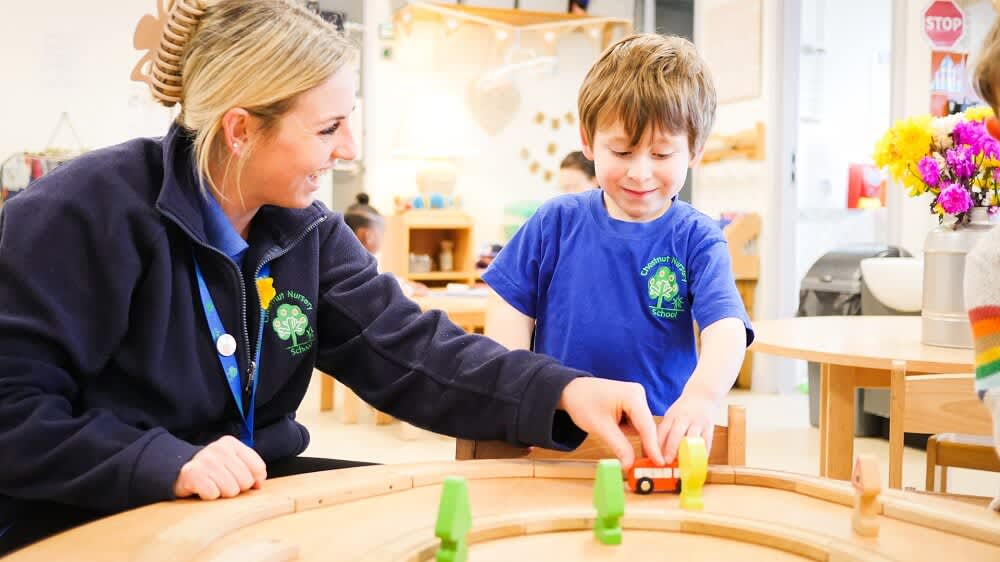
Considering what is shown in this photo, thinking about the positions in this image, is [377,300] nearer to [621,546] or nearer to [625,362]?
[625,362]

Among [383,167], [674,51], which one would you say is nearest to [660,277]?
[674,51]

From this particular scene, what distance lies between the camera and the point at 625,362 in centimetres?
157

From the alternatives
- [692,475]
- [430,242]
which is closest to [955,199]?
[692,475]

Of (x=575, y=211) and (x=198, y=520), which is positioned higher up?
(x=575, y=211)

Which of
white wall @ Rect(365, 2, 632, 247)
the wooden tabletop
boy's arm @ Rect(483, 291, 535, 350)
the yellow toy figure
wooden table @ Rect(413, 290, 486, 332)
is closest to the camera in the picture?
the yellow toy figure

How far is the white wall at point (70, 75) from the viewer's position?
6.16m

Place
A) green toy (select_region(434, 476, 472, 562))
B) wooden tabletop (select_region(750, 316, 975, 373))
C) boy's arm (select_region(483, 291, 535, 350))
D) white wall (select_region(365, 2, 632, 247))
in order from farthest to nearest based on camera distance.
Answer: white wall (select_region(365, 2, 632, 247))
wooden tabletop (select_region(750, 316, 975, 373))
boy's arm (select_region(483, 291, 535, 350))
green toy (select_region(434, 476, 472, 562))

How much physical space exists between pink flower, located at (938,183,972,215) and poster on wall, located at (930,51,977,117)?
2.52 metres

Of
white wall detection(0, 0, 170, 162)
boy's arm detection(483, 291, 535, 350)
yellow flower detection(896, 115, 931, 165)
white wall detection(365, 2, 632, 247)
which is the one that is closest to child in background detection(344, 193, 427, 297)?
white wall detection(365, 2, 632, 247)

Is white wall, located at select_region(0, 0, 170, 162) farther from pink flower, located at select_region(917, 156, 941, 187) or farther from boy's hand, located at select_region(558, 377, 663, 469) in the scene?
boy's hand, located at select_region(558, 377, 663, 469)

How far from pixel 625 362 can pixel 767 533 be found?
2.26 feet

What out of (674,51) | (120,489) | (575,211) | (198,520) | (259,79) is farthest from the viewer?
(575,211)

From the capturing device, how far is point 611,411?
116 cm

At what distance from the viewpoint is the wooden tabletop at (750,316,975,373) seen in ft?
6.57
